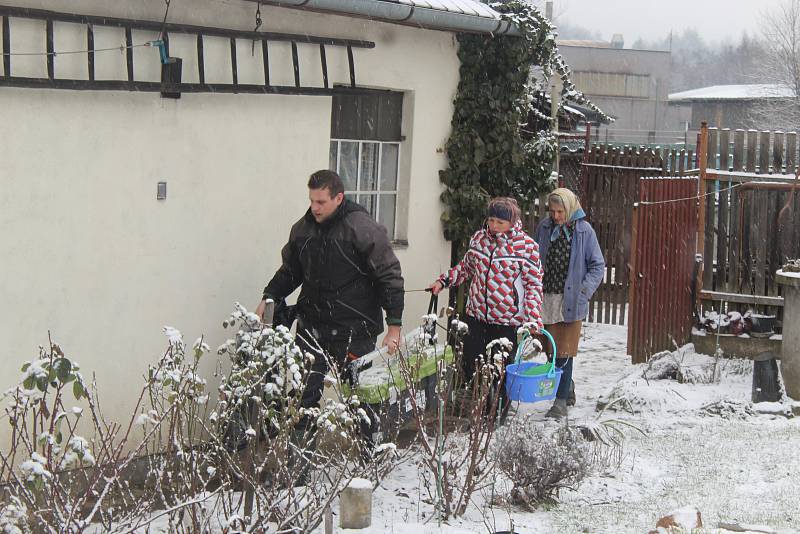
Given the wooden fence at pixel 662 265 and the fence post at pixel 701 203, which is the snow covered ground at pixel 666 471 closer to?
the wooden fence at pixel 662 265

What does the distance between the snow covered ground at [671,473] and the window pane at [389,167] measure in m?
2.10

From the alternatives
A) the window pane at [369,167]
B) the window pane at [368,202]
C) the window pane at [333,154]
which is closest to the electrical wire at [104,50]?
the window pane at [333,154]

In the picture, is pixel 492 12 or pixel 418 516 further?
pixel 492 12

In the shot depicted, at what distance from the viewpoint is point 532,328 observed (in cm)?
659

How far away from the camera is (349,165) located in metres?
8.35

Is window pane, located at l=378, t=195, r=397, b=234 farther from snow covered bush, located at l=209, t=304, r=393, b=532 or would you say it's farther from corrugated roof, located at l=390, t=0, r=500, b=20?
snow covered bush, located at l=209, t=304, r=393, b=532

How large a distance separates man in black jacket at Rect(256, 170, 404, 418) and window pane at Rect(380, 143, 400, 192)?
237 cm

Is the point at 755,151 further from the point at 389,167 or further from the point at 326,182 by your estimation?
Result: the point at 326,182

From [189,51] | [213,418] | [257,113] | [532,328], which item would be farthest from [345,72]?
[213,418]

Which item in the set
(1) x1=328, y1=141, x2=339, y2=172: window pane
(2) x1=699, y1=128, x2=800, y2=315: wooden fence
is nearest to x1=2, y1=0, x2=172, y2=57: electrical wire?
(1) x1=328, y1=141, x2=339, y2=172: window pane

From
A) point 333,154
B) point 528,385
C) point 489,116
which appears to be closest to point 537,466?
point 528,385

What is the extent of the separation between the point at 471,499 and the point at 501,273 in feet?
5.99

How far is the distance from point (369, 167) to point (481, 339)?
1807 mm

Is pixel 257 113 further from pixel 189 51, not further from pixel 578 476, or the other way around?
pixel 578 476
